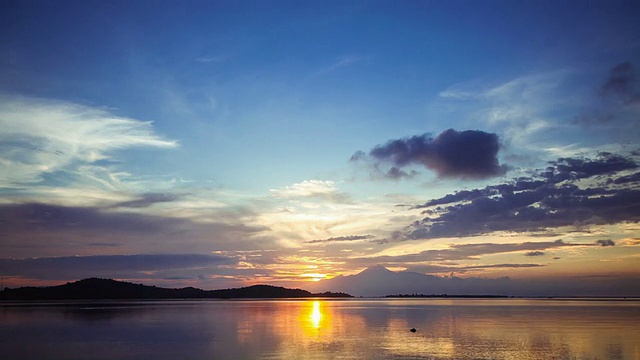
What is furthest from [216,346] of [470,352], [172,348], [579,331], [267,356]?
[579,331]

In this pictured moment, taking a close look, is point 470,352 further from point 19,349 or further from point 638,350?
point 19,349

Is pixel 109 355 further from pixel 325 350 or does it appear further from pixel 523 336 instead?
pixel 523 336

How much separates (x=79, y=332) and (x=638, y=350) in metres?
59.8

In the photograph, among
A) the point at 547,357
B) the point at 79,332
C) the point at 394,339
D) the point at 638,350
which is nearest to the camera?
the point at 547,357

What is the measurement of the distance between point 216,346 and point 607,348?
3542 cm

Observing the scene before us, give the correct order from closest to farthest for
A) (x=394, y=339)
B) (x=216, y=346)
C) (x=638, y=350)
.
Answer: (x=638, y=350) → (x=216, y=346) → (x=394, y=339)

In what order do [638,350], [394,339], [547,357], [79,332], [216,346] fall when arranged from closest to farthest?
[547,357]
[638,350]
[216,346]
[394,339]
[79,332]

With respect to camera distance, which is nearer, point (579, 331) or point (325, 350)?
point (325, 350)

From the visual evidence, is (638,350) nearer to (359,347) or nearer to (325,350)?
(359,347)

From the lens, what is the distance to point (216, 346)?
48250 millimetres

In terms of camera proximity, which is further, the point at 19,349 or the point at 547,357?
the point at 19,349

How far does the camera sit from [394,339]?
180 ft

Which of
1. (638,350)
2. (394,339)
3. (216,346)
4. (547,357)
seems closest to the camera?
(547,357)

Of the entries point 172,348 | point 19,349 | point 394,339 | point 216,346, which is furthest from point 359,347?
point 19,349
